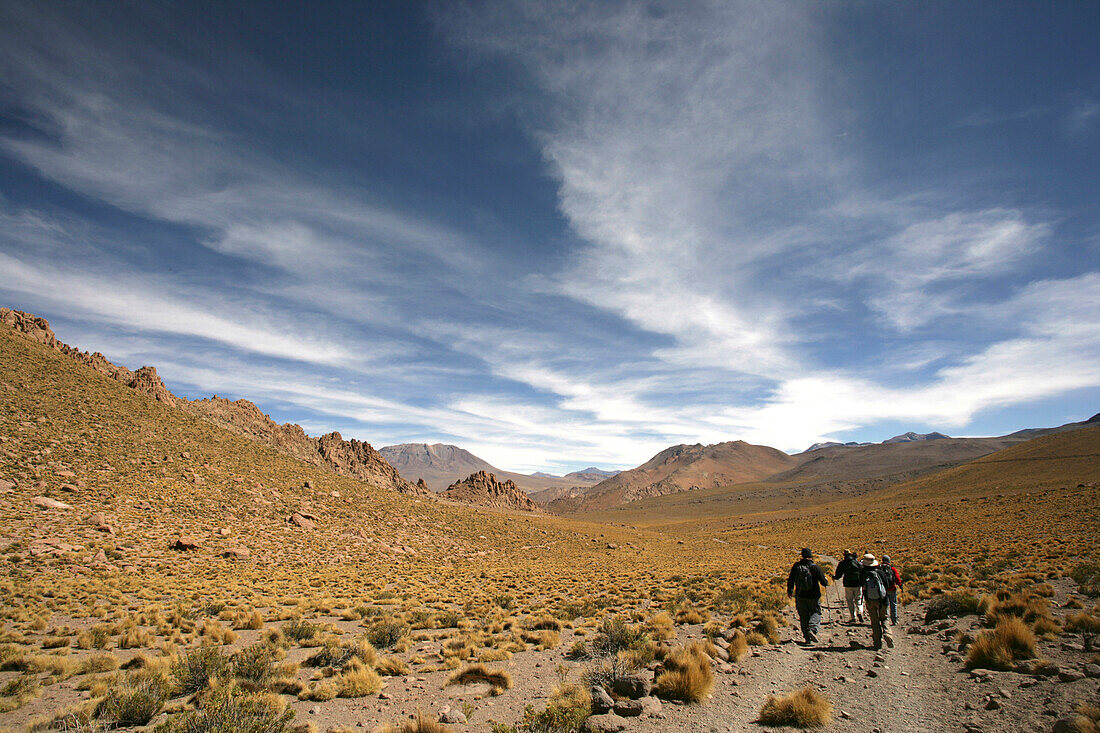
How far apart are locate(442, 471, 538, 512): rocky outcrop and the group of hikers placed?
3974 inches

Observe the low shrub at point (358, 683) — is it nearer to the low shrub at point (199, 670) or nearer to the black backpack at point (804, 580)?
the low shrub at point (199, 670)

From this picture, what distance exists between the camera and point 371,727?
6.95 m

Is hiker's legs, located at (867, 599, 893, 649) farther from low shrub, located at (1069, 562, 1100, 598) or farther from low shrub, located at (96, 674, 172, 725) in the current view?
low shrub, located at (96, 674, 172, 725)

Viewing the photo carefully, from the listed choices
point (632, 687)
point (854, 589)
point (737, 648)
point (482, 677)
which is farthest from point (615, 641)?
point (854, 589)

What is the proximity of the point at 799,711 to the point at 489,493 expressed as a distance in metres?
113

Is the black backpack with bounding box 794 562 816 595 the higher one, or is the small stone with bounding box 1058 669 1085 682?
the black backpack with bounding box 794 562 816 595

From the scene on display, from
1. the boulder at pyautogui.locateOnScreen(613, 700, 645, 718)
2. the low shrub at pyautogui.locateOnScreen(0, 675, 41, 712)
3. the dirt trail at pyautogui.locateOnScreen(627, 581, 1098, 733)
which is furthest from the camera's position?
the low shrub at pyautogui.locateOnScreen(0, 675, 41, 712)

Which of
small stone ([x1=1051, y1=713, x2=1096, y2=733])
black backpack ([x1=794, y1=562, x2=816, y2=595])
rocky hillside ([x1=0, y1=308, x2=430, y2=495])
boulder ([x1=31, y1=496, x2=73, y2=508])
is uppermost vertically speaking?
rocky hillside ([x1=0, y1=308, x2=430, y2=495])

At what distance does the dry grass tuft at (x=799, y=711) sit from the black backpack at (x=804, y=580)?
175 inches

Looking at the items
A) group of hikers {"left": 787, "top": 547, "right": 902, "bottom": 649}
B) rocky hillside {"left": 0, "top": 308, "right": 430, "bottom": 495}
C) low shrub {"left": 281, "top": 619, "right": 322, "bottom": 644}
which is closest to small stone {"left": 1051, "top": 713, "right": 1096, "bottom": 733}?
group of hikers {"left": 787, "top": 547, "right": 902, "bottom": 649}

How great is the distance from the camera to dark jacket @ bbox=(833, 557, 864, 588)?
10773 mm

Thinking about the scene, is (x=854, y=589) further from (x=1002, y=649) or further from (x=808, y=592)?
(x=1002, y=649)

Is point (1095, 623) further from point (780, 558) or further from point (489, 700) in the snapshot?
point (780, 558)

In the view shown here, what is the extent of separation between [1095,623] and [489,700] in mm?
11329
